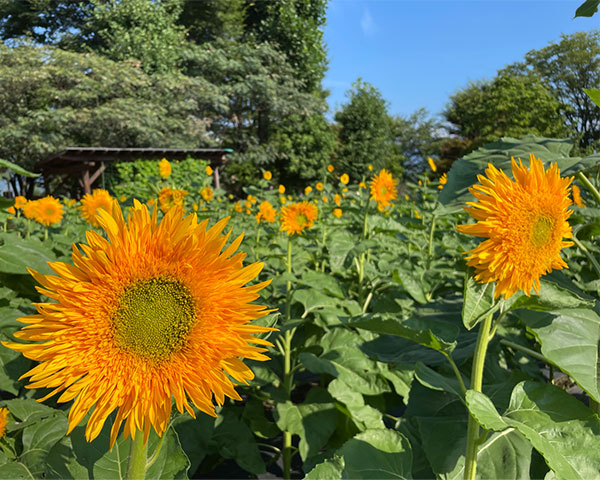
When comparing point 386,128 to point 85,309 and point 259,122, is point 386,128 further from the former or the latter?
point 85,309

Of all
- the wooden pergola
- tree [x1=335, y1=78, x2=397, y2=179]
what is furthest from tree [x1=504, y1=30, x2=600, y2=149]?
the wooden pergola

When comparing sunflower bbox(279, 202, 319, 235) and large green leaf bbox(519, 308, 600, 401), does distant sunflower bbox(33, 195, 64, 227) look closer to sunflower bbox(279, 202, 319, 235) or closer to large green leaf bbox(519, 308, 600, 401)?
sunflower bbox(279, 202, 319, 235)

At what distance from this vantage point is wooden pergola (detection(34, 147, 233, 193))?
53.1 ft

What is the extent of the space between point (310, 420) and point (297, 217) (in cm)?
129

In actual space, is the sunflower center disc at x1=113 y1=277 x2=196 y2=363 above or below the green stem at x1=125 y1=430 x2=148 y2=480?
above

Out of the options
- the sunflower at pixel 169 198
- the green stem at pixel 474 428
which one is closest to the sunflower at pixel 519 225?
the green stem at pixel 474 428

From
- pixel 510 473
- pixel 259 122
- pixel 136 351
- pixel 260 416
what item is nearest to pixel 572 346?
pixel 510 473

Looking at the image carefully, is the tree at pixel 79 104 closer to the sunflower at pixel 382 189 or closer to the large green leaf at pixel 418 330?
the sunflower at pixel 382 189

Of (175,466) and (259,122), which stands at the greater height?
(259,122)

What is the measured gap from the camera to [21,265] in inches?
58.1

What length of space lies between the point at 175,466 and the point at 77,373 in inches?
14.0

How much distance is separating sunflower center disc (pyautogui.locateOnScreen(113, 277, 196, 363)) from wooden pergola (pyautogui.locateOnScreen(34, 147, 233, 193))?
53.1 ft

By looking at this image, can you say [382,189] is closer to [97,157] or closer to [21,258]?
[21,258]

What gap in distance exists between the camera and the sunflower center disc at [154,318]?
30.2 inches
